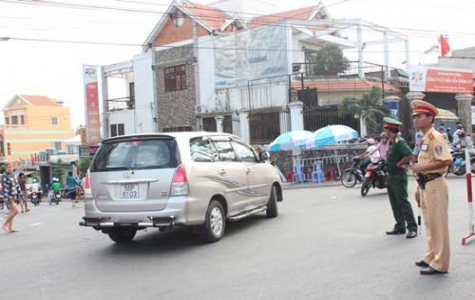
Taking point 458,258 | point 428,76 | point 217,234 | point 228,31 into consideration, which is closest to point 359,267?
point 458,258

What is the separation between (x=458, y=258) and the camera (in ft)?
20.2

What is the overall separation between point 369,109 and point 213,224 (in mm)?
16406

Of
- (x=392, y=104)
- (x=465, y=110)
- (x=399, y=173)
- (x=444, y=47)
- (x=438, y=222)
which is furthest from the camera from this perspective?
(x=444, y=47)

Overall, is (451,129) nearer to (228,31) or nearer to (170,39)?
(228,31)

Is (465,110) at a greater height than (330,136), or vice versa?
(465,110)

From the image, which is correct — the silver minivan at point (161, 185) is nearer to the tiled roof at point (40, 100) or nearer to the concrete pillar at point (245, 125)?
the concrete pillar at point (245, 125)

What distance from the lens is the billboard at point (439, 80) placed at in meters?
23.4

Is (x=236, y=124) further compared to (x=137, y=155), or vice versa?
(x=236, y=124)

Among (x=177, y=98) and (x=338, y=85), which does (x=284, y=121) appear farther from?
(x=177, y=98)

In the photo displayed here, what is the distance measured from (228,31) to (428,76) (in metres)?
→ 12.6

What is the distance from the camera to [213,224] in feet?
26.2

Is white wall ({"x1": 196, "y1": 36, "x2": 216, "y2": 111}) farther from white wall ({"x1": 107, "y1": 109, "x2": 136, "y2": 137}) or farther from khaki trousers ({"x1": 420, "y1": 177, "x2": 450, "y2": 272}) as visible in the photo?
khaki trousers ({"x1": 420, "y1": 177, "x2": 450, "y2": 272})

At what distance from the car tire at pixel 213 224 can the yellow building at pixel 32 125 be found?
2307 inches

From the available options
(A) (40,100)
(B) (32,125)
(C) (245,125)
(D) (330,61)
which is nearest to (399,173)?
(C) (245,125)
